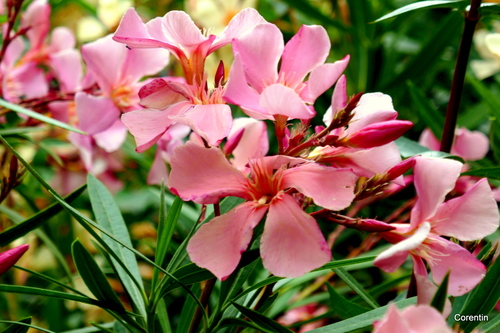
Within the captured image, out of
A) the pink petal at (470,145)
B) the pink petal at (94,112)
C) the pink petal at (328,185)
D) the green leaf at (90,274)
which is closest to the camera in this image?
the pink petal at (328,185)

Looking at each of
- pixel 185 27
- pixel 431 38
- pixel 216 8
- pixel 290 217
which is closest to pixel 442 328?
pixel 290 217

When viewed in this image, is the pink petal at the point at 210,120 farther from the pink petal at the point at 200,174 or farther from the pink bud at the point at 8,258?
the pink bud at the point at 8,258

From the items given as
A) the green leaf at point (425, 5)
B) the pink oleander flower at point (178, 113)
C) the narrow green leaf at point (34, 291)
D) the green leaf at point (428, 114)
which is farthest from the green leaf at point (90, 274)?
the green leaf at point (428, 114)

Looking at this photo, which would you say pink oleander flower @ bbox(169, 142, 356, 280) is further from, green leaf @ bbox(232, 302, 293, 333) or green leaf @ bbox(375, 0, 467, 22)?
green leaf @ bbox(375, 0, 467, 22)

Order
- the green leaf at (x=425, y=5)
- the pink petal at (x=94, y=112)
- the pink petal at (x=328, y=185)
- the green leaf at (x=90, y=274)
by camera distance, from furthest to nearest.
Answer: the pink petal at (x=94, y=112) < the green leaf at (x=425, y=5) < the green leaf at (x=90, y=274) < the pink petal at (x=328, y=185)

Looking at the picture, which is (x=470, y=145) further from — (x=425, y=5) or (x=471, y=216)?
(x=471, y=216)

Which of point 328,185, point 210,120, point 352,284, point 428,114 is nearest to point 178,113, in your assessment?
point 210,120
